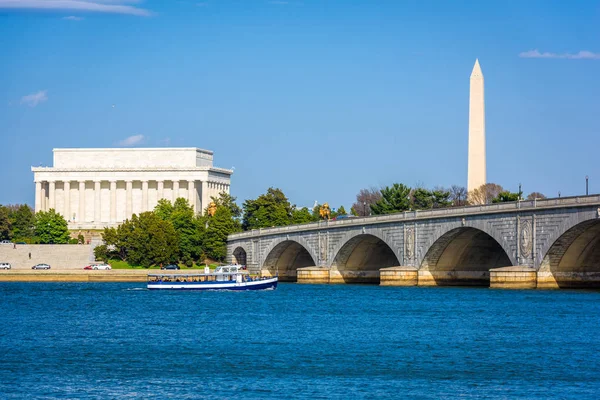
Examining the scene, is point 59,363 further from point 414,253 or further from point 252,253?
point 252,253

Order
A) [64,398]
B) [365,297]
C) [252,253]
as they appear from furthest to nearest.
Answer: [252,253], [365,297], [64,398]

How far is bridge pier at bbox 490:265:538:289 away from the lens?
3602 inches

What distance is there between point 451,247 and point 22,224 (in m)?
107

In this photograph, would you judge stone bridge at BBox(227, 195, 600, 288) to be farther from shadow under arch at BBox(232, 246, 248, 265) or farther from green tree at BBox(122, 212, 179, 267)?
green tree at BBox(122, 212, 179, 267)

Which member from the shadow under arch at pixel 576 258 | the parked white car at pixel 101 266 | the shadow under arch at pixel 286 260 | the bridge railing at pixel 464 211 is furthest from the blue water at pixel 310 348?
the parked white car at pixel 101 266

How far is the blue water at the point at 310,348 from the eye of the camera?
4703cm

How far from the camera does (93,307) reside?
291 feet

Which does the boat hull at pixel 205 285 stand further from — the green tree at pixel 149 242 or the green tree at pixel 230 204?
the green tree at pixel 230 204

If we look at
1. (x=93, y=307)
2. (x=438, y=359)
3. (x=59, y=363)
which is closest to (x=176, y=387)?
(x=59, y=363)

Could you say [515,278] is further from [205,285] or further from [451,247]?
[205,285]

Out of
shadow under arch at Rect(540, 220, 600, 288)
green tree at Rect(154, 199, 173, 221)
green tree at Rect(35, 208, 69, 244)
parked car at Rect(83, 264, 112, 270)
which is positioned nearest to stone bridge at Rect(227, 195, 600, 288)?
shadow under arch at Rect(540, 220, 600, 288)

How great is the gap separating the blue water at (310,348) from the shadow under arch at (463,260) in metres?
11.4

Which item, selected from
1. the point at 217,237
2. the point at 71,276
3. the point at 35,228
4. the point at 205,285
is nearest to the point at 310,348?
the point at 205,285

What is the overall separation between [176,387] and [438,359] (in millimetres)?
13293
